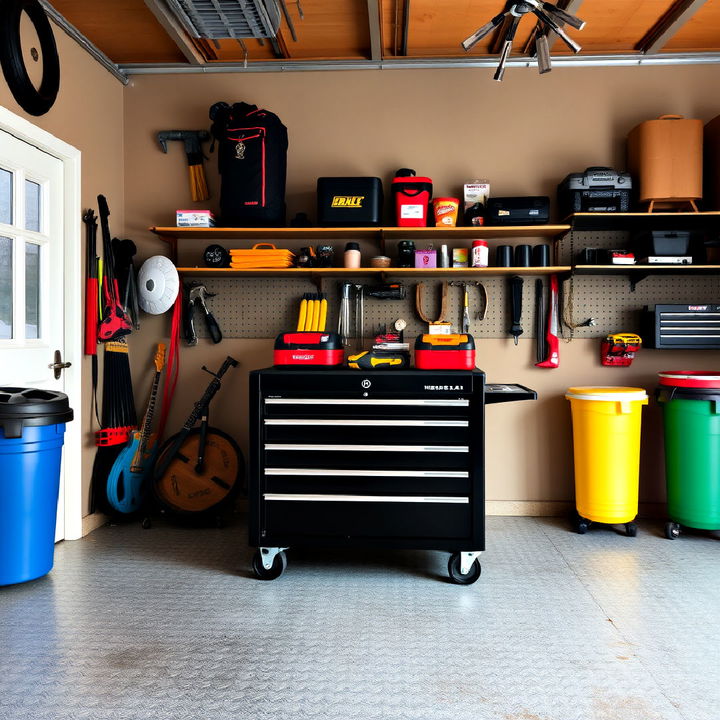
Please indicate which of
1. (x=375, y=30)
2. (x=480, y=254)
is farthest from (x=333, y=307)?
(x=375, y=30)

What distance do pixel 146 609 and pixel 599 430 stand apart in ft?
7.92

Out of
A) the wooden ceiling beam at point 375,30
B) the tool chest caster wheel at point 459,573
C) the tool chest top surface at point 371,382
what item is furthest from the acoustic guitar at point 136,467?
the wooden ceiling beam at point 375,30

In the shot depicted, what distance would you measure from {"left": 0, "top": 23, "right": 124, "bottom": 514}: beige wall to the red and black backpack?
28.5 inches

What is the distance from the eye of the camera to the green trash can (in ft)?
10.7

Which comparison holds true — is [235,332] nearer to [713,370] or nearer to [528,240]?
[528,240]

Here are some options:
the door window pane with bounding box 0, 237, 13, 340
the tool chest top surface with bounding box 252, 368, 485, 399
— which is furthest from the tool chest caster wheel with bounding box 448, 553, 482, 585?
the door window pane with bounding box 0, 237, 13, 340

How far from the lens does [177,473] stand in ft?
11.9

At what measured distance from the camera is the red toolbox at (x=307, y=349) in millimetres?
2939

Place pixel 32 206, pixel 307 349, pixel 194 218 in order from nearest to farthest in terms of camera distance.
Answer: pixel 307 349
pixel 32 206
pixel 194 218

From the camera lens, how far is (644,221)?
3.62 metres

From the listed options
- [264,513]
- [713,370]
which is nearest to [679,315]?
[713,370]

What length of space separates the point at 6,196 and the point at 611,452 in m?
3.28

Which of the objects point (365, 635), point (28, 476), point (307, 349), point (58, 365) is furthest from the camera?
point (58, 365)

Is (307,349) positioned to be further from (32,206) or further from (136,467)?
(32,206)
